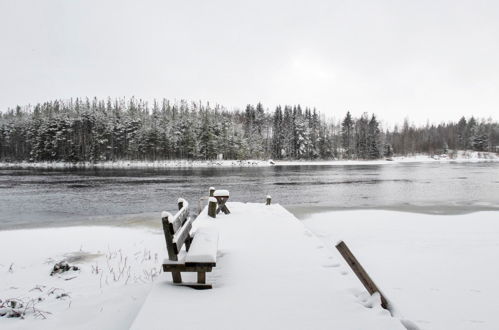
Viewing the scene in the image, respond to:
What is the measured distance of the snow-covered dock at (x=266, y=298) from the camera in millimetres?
3455

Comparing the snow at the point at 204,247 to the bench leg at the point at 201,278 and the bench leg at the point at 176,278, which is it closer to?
the bench leg at the point at 201,278

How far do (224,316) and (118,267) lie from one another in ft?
15.8

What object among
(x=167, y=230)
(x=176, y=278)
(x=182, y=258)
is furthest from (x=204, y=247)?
(x=167, y=230)

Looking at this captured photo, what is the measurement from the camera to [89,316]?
4301mm

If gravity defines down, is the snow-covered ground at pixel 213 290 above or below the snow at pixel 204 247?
below

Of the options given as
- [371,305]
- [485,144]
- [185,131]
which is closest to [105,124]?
[185,131]

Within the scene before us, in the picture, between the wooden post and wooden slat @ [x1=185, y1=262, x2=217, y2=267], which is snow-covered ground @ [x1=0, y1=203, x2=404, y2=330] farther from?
wooden slat @ [x1=185, y1=262, x2=217, y2=267]

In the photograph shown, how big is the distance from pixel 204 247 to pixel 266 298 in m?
1.21

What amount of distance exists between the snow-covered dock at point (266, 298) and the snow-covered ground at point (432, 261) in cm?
74

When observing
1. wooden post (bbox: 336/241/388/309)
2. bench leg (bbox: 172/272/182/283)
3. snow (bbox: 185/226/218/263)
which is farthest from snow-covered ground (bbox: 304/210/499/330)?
bench leg (bbox: 172/272/182/283)

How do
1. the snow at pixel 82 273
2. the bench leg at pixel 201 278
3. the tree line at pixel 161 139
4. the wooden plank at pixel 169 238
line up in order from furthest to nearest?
1. the tree line at pixel 161 139
2. the bench leg at pixel 201 278
3. the snow at pixel 82 273
4. the wooden plank at pixel 169 238

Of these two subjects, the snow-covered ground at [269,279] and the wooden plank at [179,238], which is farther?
the wooden plank at [179,238]

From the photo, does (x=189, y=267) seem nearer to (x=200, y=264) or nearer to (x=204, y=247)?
(x=200, y=264)

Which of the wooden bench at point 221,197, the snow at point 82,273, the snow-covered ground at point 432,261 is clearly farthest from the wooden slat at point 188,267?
the wooden bench at point 221,197
